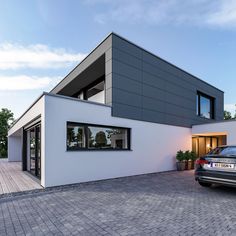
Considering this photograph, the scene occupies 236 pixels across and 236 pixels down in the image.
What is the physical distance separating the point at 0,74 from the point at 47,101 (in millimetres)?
7461

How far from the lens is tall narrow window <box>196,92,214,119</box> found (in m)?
14.1

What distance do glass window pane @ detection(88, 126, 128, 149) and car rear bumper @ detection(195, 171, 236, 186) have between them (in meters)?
3.48

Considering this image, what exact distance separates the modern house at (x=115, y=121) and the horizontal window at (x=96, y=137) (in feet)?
0.12

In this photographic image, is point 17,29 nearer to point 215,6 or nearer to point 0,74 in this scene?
point 0,74

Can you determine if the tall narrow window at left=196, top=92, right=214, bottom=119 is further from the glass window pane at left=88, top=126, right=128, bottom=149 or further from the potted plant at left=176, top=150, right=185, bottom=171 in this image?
the glass window pane at left=88, top=126, right=128, bottom=149

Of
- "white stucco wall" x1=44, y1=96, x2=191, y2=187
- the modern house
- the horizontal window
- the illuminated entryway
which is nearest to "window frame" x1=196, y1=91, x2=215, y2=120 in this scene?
the modern house

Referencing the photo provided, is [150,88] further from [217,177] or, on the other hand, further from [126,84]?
[217,177]

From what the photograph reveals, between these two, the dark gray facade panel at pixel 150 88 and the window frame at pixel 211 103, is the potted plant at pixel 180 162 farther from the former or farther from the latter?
the window frame at pixel 211 103

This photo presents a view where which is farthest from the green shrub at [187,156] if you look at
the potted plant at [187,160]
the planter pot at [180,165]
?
the planter pot at [180,165]

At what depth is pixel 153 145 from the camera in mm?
9852

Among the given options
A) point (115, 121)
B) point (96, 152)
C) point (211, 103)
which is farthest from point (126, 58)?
point (211, 103)

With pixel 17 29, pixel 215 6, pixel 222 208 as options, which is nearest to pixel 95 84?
pixel 17 29

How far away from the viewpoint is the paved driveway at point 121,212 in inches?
130

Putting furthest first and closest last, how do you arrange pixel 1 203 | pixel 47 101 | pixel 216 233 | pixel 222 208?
1. pixel 47 101
2. pixel 1 203
3. pixel 222 208
4. pixel 216 233
